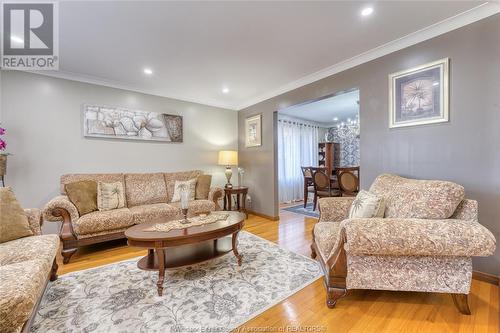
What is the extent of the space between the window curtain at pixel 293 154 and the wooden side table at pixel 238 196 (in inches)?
63.5

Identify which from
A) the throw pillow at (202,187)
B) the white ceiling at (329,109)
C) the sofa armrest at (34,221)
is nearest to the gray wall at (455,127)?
the white ceiling at (329,109)

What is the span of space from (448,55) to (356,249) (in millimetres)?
2150

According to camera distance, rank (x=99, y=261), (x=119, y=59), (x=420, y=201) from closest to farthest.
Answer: (x=420, y=201) < (x=99, y=261) < (x=119, y=59)

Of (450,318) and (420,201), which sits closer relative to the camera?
(450,318)

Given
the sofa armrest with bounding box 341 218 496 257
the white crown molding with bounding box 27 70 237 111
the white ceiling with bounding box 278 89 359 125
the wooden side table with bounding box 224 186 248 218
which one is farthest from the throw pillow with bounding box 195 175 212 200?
the sofa armrest with bounding box 341 218 496 257

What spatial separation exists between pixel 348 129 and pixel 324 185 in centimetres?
320

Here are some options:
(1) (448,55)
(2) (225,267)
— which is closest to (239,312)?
(2) (225,267)

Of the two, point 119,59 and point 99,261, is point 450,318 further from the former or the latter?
point 119,59

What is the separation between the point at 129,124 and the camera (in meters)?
3.55

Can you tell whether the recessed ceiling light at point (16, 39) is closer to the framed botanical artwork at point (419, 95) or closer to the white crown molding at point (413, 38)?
the white crown molding at point (413, 38)

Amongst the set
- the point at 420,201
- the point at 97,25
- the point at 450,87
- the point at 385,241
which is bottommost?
the point at 385,241

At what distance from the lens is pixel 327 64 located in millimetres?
2852

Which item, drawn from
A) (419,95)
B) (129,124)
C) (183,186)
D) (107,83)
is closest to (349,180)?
(419,95)

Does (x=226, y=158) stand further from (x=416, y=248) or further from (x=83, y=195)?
(x=416, y=248)
